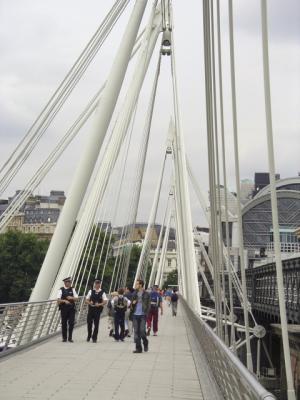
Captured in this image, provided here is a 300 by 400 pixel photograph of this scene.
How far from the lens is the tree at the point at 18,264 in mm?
73500

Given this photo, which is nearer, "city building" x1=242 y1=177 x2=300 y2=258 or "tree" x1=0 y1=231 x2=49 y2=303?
"tree" x1=0 y1=231 x2=49 y2=303

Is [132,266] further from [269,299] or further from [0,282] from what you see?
[269,299]

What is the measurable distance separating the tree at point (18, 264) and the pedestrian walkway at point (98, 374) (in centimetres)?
5781

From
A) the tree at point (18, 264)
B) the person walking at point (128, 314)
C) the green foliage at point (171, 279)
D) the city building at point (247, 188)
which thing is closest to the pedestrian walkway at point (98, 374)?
the person walking at point (128, 314)

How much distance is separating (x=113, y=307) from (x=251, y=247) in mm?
102102

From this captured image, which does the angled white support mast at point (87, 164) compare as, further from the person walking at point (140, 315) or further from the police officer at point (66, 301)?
the person walking at point (140, 315)

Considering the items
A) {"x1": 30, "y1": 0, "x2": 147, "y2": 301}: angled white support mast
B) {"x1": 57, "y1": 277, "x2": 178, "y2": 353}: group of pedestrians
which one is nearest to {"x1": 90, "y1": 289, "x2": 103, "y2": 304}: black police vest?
{"x1": 57, "y1": 277, "x2": 178, "y2": 353}: group of pedestrians

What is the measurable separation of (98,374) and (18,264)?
225 ft

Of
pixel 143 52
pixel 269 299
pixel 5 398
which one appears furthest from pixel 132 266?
pixel 5 398

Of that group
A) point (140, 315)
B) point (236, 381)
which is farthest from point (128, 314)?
point (236, 381)

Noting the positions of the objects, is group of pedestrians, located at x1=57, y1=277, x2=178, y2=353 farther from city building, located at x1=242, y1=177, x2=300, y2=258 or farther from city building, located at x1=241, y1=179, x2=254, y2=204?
city building, located at x1=241, y1=179, x2=254, y2=204

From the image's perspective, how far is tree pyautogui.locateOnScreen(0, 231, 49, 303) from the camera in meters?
73.5

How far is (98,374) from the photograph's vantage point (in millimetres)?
11062

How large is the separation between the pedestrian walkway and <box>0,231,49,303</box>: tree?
57.8 metres
